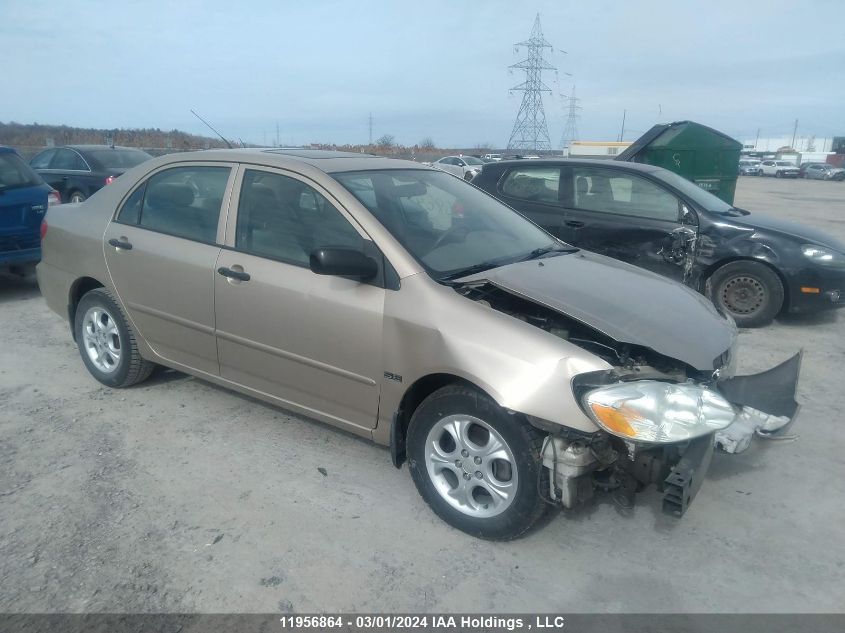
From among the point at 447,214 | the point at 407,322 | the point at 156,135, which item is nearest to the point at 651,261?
the point at 447,214

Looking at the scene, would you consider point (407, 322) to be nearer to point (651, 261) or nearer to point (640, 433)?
point (640, 433)

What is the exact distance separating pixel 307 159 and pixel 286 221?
44cm

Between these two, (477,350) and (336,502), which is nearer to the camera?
(477,350)

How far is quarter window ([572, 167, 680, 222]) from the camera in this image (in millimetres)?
6781

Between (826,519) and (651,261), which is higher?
(651,261)

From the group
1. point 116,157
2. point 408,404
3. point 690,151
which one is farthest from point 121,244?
point 116,157

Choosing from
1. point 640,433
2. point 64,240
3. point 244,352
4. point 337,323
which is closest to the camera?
point 640,433

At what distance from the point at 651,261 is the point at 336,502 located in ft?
14.7

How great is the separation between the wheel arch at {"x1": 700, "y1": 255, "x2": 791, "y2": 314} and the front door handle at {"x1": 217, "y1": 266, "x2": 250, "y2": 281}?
4926 millimetres

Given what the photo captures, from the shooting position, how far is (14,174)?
7.43 metres

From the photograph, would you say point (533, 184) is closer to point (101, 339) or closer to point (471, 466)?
point (101, 339)

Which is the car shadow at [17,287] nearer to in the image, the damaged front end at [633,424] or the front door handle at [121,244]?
the front door handle at [121,244]

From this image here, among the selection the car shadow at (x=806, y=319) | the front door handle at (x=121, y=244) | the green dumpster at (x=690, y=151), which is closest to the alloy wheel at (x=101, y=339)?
the front door handle at (x=121, y=244)

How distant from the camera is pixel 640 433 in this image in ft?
8.91
